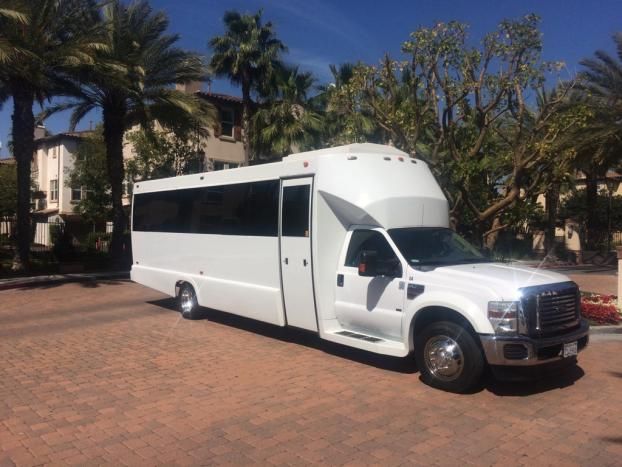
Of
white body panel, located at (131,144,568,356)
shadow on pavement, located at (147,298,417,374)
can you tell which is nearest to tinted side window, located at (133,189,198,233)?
white body panel, located at (131,144,568,356)

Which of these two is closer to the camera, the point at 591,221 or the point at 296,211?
the point at 296,211

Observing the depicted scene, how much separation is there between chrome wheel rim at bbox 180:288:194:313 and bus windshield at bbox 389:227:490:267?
198 inches

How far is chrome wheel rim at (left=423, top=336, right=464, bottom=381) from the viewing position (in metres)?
6.38

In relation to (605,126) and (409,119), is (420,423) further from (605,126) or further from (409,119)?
(605,126)

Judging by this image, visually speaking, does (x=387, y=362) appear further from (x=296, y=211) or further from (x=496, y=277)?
(x=296, y=211)

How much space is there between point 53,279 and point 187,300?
26.7ft

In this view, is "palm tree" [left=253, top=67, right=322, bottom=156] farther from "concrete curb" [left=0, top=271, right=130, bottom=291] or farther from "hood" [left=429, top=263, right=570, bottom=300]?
"hood" [left=429, top=263, right=570, bottom=300]

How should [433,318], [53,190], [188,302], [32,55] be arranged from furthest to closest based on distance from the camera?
[53,190] < [32,55] < [188,302] < [433,318]

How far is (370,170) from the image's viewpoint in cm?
797

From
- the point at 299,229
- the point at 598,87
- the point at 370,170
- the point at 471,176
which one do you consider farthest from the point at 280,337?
the point at 598,87

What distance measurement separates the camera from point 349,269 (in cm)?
780

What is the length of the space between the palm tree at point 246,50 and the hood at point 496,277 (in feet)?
69.3

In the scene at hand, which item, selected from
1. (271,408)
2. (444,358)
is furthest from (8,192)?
(444,358)

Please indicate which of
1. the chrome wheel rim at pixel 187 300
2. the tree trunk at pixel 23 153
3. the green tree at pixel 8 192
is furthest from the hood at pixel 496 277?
the green tree at pixel 8 192
